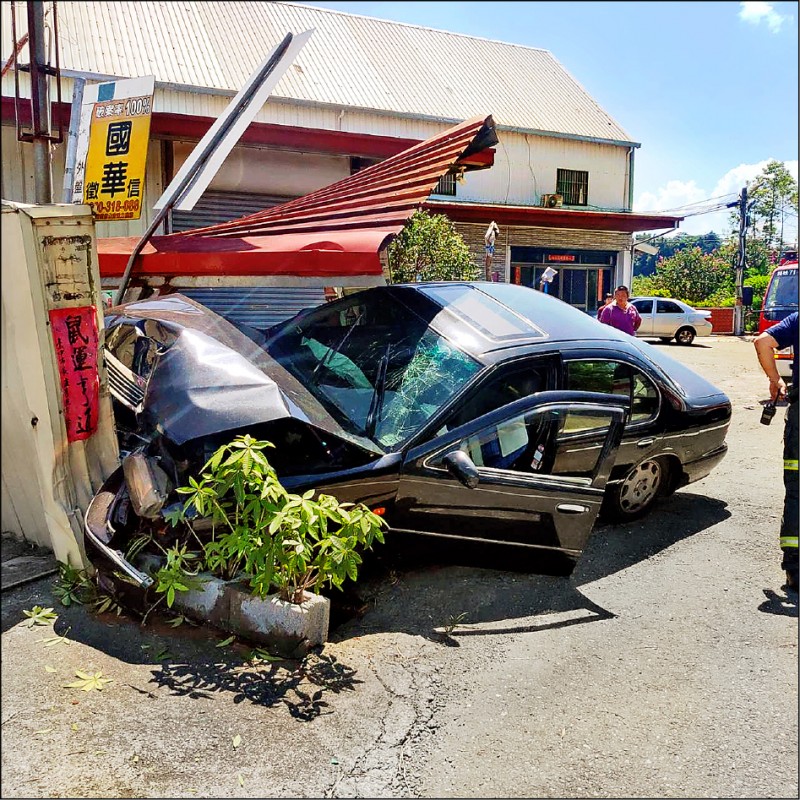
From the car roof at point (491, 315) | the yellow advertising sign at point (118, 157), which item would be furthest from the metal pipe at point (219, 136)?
the car roof at point (491, 315)

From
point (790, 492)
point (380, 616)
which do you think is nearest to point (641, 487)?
point (790, 492)

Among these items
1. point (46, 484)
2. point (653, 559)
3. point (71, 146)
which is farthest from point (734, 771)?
point (71, 146)

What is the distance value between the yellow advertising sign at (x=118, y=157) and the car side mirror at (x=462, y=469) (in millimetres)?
3893

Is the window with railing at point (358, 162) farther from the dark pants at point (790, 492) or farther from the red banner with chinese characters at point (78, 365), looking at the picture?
the dark pants at point (790, 492)

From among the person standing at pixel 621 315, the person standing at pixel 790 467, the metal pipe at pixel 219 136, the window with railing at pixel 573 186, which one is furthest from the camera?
the window with railing at pixel 573 186

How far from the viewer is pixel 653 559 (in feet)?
15.9

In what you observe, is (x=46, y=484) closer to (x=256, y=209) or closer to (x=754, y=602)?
(x=754, y=602)

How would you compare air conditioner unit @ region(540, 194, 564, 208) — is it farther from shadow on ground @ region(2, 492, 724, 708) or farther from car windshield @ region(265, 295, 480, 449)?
shadow on ground @ region(2, 492, 724, 708)

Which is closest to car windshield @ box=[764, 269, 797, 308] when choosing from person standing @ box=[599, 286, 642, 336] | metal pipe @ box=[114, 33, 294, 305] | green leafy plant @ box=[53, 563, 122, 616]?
Answer: person standing @ box=[599, 286, 642, 336]

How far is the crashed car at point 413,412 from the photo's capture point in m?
3.80

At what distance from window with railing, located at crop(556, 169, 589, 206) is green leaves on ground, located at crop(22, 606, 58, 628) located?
22861mm

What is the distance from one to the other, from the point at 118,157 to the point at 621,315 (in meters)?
6.33

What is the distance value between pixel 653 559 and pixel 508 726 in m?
2.17

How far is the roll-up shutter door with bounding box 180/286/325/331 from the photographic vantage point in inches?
380
